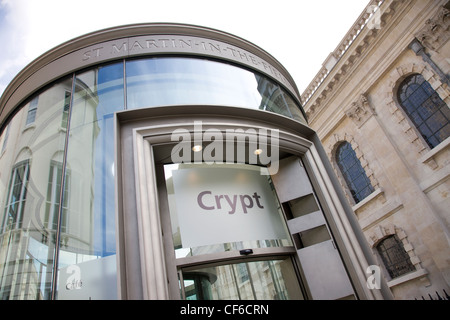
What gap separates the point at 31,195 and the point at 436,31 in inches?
618

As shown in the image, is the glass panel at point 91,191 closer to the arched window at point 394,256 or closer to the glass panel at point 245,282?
the glass panel at point 245,282

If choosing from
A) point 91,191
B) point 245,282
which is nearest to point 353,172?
point 245,282

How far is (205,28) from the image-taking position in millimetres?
5254

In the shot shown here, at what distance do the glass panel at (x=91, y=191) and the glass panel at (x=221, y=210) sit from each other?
3.22 feet

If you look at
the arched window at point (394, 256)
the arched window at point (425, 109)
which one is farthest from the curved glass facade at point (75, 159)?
the arched window at point (394, 256)

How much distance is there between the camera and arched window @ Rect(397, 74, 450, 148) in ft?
39.5

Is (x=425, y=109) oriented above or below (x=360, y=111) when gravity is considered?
below

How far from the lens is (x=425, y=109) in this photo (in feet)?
41.7

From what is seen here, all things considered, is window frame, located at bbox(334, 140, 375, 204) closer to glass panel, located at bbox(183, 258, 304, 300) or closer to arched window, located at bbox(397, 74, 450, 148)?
arched window, located at bbox(397, 74, 450, 148)

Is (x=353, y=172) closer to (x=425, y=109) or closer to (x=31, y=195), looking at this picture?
(x=425, y=109)

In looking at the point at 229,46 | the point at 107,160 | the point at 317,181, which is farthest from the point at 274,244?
the point at 229,46

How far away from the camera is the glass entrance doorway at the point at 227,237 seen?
374 centimetres
